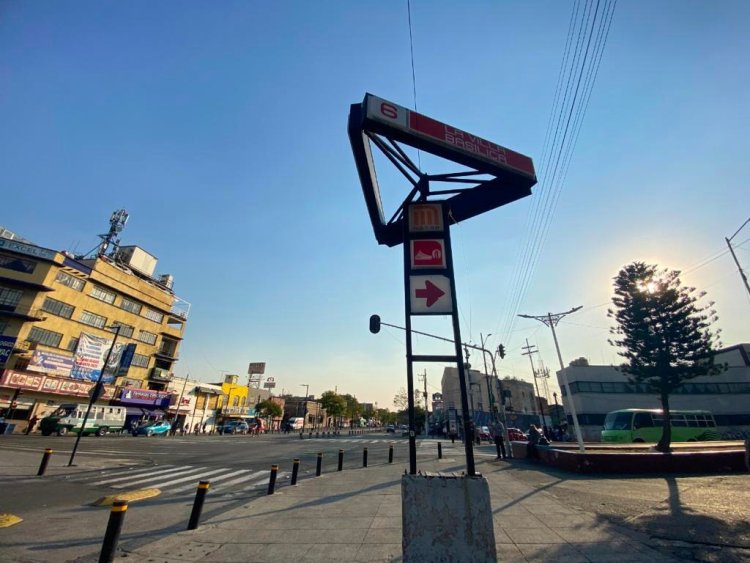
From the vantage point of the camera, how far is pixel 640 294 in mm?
18078

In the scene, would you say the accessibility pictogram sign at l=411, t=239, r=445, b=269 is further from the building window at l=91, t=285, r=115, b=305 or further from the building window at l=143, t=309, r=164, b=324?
the building window at l=143, t=309, r=164, b=324

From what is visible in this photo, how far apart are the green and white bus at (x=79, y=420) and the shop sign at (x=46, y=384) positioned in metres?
3.68

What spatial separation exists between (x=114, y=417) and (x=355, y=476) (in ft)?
115

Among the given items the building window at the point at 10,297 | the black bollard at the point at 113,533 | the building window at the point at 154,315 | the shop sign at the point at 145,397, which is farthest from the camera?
the building window at the point at 154,315

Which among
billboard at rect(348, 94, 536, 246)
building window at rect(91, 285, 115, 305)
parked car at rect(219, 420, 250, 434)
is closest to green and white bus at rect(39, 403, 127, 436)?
building window at rect(91, 285, 115, 305)

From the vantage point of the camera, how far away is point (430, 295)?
5.00 meters

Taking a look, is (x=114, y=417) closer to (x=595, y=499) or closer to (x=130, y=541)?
(x=130, y=541)

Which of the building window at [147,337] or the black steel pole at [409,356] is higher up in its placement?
the building window at [147,337]

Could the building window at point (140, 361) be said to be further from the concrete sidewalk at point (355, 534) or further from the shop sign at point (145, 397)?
the concrete sidewalk at point (355, 534)

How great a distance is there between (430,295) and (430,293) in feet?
0.10

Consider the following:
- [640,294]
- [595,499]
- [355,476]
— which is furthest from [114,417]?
[640,294]

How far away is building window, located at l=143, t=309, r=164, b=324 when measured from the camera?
51800 mm

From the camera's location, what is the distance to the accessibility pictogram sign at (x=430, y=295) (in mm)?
4922

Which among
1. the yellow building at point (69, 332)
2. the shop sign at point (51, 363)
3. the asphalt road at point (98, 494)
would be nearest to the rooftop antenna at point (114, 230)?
the yellow building at point (69, 332)
